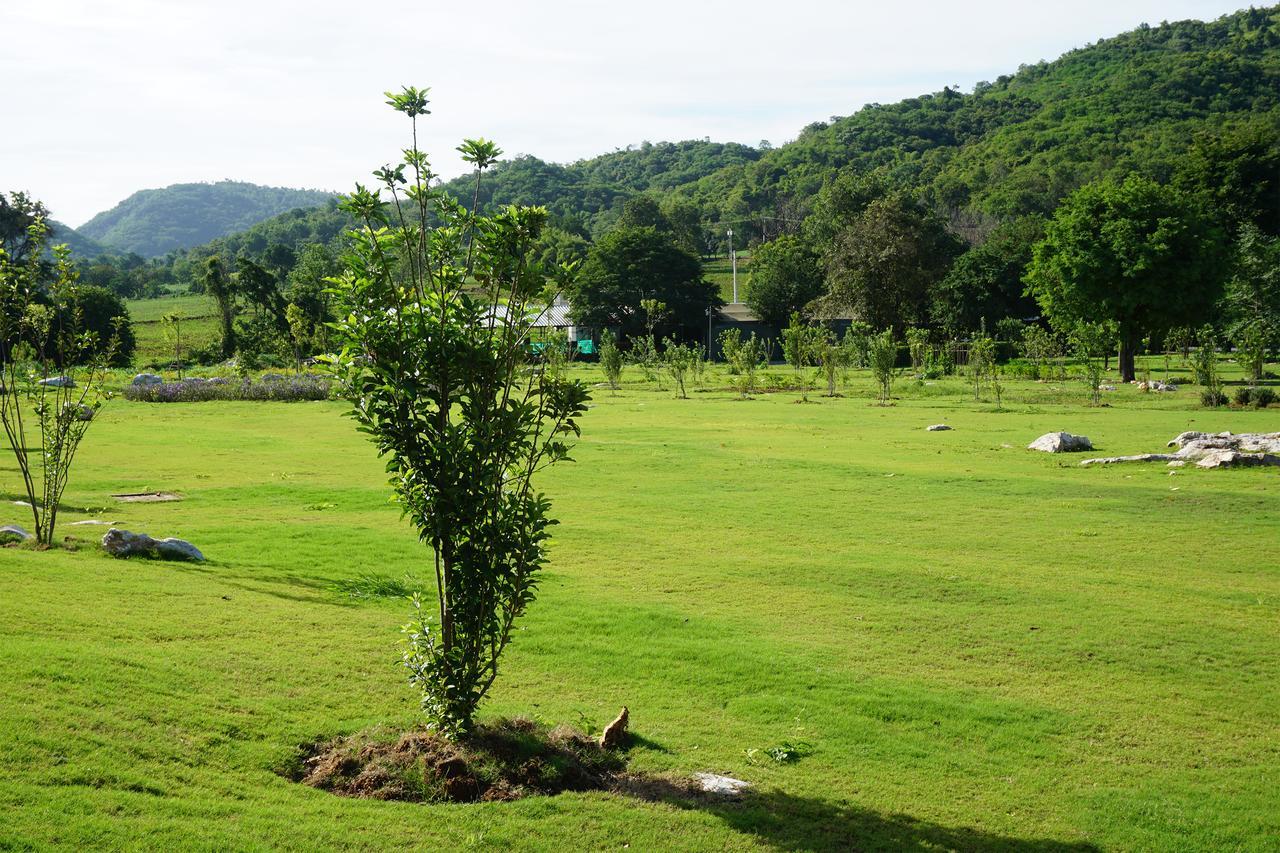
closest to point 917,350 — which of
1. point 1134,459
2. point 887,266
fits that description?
point 887,266

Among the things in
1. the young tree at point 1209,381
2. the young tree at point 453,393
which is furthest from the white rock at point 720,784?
the young tree at point 1209,381

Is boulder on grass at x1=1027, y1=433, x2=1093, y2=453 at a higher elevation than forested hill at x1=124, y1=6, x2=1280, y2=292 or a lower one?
lower

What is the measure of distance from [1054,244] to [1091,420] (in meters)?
22.2

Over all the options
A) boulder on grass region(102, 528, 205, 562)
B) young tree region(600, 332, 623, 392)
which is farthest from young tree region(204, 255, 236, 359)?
boulder on grass region(102, 528, 205, 562)

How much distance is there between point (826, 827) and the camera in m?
6.79

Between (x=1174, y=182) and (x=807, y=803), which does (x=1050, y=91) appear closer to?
(x=1174, y=182)

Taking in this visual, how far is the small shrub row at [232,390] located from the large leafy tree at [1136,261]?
3872 cm

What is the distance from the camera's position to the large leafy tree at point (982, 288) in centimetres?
7469

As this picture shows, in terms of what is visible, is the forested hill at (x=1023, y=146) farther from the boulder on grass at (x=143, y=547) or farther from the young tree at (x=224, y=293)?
the boulder on grass at (x=143, y=547)

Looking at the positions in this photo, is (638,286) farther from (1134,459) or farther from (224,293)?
(1134,459)

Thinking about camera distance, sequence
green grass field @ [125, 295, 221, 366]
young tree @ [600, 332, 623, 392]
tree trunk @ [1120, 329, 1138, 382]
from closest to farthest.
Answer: tree trunk @ [1120, 329, 1138, 382] → young tree @ [600, 332, 623, 392] → green grass field @ [125, 295, 221, 366]

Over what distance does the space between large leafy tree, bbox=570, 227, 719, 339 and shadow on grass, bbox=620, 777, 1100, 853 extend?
78431 millimetres

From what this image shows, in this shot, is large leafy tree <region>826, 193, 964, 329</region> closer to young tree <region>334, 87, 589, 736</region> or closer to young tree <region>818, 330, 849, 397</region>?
young tree <region>818, 330, 849, 397</region>

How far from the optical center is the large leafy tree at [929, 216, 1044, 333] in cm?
7469
